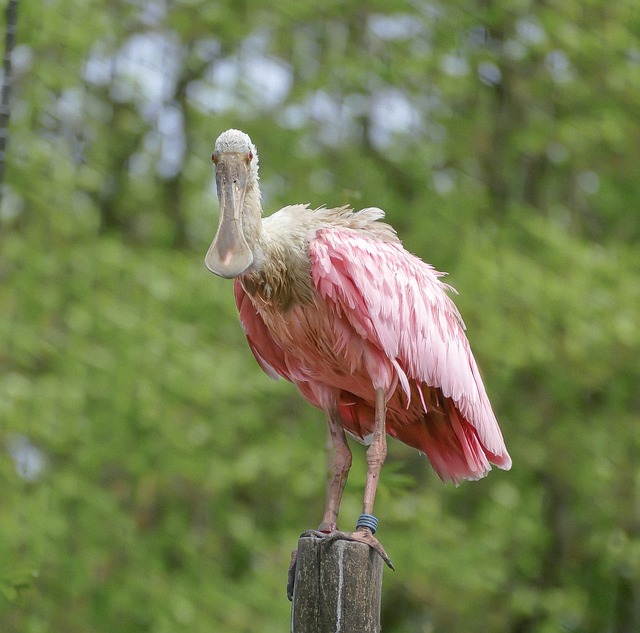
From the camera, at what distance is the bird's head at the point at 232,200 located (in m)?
3.34

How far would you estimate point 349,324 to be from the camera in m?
3.51

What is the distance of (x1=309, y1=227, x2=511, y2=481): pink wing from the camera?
11.4 ft

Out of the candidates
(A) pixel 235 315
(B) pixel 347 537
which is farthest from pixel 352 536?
(A) pixel 235 315

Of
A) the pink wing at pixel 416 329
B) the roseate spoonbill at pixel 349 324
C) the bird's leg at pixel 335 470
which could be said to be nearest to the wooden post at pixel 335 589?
the roseate spoonbill at pixel 349 324

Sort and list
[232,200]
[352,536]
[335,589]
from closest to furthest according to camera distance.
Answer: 1. [335,589]
2. [352,536]
3. [232,200]

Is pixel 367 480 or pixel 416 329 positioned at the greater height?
pixel 416 329

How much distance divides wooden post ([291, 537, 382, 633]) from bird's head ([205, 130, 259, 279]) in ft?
2.44

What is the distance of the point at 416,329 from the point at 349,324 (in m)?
0.23

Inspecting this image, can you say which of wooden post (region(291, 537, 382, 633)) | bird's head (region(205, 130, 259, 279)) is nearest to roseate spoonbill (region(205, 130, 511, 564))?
bird's head (region(205, 130, 259, 279))

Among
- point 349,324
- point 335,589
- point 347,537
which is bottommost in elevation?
point 335,589

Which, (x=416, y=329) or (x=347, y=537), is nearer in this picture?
(x=347, y=537)

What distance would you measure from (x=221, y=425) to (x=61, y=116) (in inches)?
87.7

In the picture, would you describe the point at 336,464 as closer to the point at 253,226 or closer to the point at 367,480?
the point at 367,480

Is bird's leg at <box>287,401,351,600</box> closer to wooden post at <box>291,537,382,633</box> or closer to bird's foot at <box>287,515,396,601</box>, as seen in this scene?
bird's foot at <box>287,515,396,601</box>
